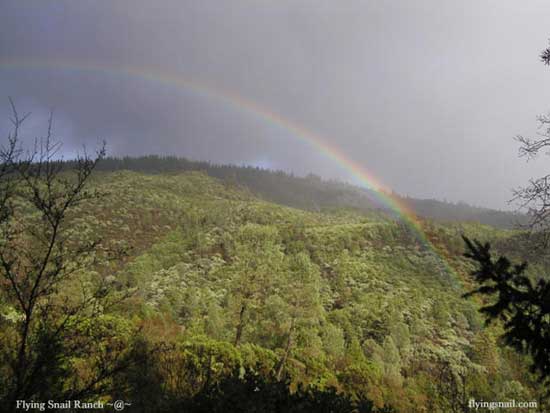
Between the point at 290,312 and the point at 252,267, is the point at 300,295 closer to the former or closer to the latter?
the point at 290,312

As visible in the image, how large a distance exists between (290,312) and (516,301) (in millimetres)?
48395

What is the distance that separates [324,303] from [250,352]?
3278 cm

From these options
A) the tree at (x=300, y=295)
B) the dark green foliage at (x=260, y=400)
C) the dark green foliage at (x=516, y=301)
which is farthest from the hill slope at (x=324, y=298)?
the dark green foliage at (x=516, y=301)

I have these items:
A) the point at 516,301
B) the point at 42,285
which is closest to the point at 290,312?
the point at 42,285

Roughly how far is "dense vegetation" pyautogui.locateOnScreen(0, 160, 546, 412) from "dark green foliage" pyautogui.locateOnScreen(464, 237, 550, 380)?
201 centimetres

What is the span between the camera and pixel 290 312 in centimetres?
4931

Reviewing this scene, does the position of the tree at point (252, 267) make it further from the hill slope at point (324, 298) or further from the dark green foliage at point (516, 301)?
the dark green foliage at point (516, 301)

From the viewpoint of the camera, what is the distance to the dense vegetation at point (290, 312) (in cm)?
1291

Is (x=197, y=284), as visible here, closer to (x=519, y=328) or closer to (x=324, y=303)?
(x=324, y=303)

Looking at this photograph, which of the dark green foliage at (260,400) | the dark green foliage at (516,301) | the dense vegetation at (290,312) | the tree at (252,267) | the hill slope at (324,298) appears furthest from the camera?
the tree at (252,267)

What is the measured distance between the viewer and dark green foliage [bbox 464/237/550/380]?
289 cm

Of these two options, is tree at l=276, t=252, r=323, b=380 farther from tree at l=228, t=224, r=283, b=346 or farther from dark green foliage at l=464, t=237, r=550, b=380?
dark green foliage at l=464, t=237, r=550, b=380

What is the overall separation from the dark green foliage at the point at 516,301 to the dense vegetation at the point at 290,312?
79.2 inches

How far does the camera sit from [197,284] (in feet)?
190
